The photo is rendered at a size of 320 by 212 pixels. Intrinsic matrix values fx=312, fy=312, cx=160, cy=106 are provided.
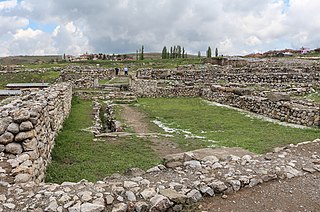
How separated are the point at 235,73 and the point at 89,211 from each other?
28240 mm

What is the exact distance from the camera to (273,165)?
6234 mm

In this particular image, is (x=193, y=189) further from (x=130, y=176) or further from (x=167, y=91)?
(x=167, y=91)

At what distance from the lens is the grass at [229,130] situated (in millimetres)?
9945

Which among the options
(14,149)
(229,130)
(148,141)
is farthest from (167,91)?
(14,149)

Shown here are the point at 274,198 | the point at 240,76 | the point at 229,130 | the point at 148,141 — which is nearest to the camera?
the point at 274,198

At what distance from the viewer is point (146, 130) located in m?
12.6

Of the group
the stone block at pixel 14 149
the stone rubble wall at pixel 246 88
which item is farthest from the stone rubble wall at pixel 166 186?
the stone rubble wall at pixel 246 88

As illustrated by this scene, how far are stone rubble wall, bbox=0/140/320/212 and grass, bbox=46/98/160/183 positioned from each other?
1495 millimetres

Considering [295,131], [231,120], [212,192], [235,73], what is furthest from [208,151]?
[235,73]

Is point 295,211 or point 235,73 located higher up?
point 235,73

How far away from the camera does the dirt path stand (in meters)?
9.23

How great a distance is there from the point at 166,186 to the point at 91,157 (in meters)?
3.86

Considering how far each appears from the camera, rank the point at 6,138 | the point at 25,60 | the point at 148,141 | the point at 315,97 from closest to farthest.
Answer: the point at 6,138
the point at 148,141
the point at 315,97
the point at 25,60

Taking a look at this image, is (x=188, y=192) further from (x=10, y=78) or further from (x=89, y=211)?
(x=10, y=78)
